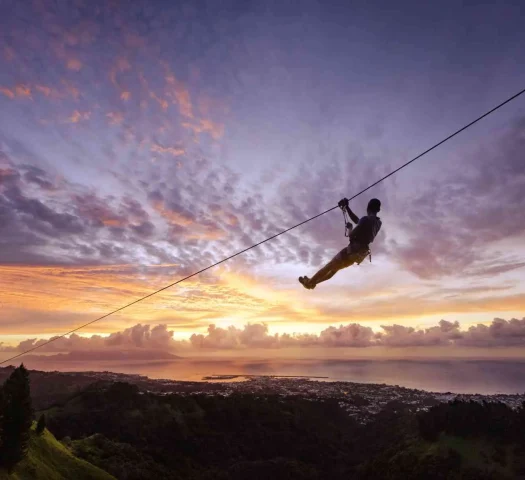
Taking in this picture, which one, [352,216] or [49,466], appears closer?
[352,216]

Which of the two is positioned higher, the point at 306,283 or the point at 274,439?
the point at 306,283

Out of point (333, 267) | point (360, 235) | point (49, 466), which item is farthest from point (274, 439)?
point (360, 235)

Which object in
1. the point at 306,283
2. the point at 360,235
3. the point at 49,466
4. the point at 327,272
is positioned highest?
the point at 360,235

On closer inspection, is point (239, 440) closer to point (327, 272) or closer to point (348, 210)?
point (327, 272)

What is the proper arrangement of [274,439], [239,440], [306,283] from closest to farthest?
[306,283] → [239,440] → [274,439]

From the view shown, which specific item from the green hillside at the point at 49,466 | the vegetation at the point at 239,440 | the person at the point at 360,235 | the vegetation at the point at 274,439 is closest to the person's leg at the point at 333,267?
the person at the point at 360,235

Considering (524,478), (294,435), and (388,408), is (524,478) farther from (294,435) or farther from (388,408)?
(388,408)

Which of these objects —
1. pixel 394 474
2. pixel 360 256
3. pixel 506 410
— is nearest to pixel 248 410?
pixel 394 474
